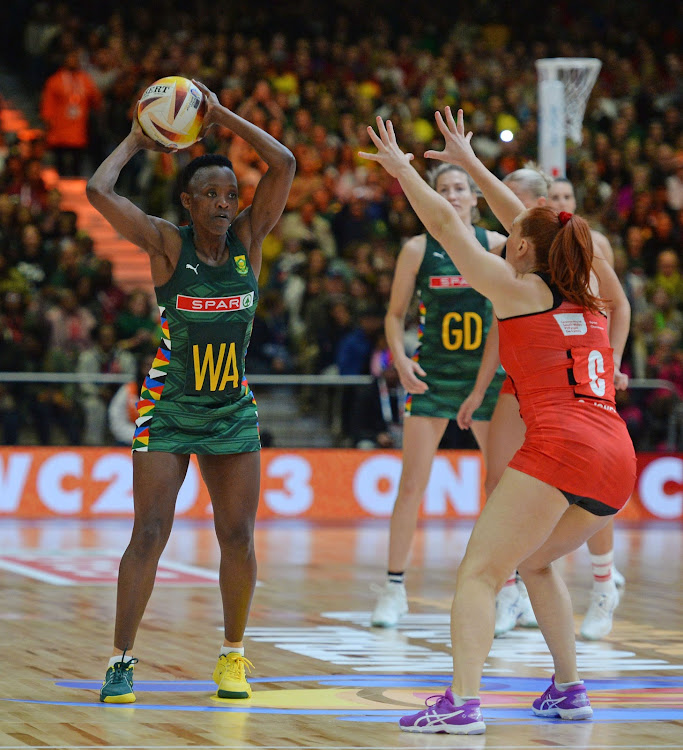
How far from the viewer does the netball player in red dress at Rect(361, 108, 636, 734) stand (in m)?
4.62

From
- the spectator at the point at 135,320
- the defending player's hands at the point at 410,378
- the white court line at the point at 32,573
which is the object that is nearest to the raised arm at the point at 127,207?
the defending player's hands at the point at 410,378

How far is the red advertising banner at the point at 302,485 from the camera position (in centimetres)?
1303

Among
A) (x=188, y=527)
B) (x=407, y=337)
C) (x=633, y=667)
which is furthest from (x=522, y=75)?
(x=633, y=667)

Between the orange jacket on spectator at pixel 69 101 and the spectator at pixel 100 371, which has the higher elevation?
the orange jacket on spectator at pixel 69 101

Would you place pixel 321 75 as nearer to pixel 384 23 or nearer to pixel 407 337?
pixel 384 23

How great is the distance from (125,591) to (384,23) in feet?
51.8

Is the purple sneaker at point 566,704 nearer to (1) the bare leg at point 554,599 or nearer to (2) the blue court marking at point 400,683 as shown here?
(1) the bare leg at point 554,599

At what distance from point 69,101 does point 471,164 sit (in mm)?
12442

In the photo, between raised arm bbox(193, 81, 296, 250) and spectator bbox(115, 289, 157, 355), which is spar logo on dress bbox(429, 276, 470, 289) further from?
spectator bbox(115, 289, 157, 355)

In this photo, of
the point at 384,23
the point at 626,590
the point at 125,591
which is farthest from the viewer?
the point at 384,23

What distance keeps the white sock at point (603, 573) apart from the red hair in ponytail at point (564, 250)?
2673mm

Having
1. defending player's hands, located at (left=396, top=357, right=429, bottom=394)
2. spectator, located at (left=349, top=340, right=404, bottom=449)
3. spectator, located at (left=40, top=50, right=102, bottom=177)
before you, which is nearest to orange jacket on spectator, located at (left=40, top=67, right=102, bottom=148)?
spectator, located at (left=40, top=50, right=102, bottom=177)

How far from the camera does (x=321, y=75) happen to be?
18406 mm

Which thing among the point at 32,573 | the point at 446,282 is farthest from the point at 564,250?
the point at 32,573
